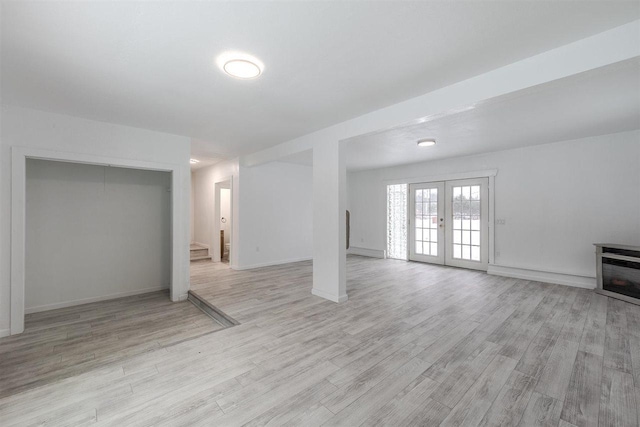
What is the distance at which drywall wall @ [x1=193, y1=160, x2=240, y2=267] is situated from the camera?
606cm

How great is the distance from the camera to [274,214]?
6523 millimetres

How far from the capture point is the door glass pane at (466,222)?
229 inches

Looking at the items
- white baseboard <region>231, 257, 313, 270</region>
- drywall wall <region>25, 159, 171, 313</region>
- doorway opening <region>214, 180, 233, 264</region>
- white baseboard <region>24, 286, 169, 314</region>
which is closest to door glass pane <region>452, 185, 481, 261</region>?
white baseboard <region>231, 257, 313, 270</region>

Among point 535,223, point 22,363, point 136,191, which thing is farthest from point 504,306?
point 136,191

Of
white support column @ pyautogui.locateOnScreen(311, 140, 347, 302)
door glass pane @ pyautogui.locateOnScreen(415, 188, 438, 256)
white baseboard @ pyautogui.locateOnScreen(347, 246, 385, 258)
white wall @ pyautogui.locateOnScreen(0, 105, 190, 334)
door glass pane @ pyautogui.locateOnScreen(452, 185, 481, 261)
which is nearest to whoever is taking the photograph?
white wall @ pyautogui.locateOnScreen(0, 105, 190, 334)

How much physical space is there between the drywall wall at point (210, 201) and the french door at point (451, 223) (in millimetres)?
4498

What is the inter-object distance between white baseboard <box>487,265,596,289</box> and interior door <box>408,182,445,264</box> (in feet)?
3.94

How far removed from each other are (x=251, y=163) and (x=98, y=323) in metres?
3.67

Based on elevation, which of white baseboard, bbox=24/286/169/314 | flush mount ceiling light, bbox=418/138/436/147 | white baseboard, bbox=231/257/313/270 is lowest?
white baseboard, bbox=24/286/169/314

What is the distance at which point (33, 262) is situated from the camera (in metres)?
3.76

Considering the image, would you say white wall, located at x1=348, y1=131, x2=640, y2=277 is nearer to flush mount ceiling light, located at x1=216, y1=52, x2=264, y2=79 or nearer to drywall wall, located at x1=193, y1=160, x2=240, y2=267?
drywall wall, located at x1=193, y1=160, x2=240, y2=267

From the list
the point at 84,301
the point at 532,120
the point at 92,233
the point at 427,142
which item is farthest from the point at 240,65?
the point at 84,301

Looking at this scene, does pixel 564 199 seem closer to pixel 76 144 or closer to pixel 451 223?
pixel 451 223

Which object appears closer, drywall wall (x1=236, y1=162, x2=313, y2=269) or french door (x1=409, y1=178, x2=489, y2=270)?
french door (x1=409, y1=178, x2=489, y2=270)
